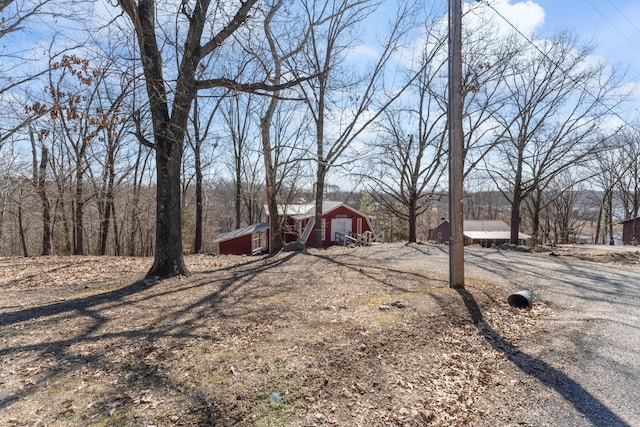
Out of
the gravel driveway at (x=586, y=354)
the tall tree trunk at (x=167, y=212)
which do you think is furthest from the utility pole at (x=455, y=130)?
the tall tree trunk at (x=167, y=212)

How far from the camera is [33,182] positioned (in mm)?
12516

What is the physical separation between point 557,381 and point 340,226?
61.6ft

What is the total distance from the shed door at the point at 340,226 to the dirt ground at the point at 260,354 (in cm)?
1555

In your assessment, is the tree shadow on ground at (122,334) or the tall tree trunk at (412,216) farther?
the tall tree trunk at (412,216)

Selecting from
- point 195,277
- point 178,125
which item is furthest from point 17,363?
point 178,125

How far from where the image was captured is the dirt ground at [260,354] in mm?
2488

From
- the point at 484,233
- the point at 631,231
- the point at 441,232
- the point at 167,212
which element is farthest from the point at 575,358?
the point at 441,232

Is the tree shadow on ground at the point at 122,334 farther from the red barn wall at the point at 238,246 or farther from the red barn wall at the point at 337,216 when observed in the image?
the red barn wall at the point at 337,216

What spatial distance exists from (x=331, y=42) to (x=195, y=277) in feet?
35.4

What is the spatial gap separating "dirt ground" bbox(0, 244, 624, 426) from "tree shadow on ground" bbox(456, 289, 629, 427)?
49 millimetres

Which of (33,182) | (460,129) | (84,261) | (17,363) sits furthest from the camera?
(33,182)

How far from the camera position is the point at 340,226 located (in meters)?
21.9

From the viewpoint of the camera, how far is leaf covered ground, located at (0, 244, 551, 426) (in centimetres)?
249

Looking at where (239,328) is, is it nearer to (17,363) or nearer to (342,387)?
(342,387)
